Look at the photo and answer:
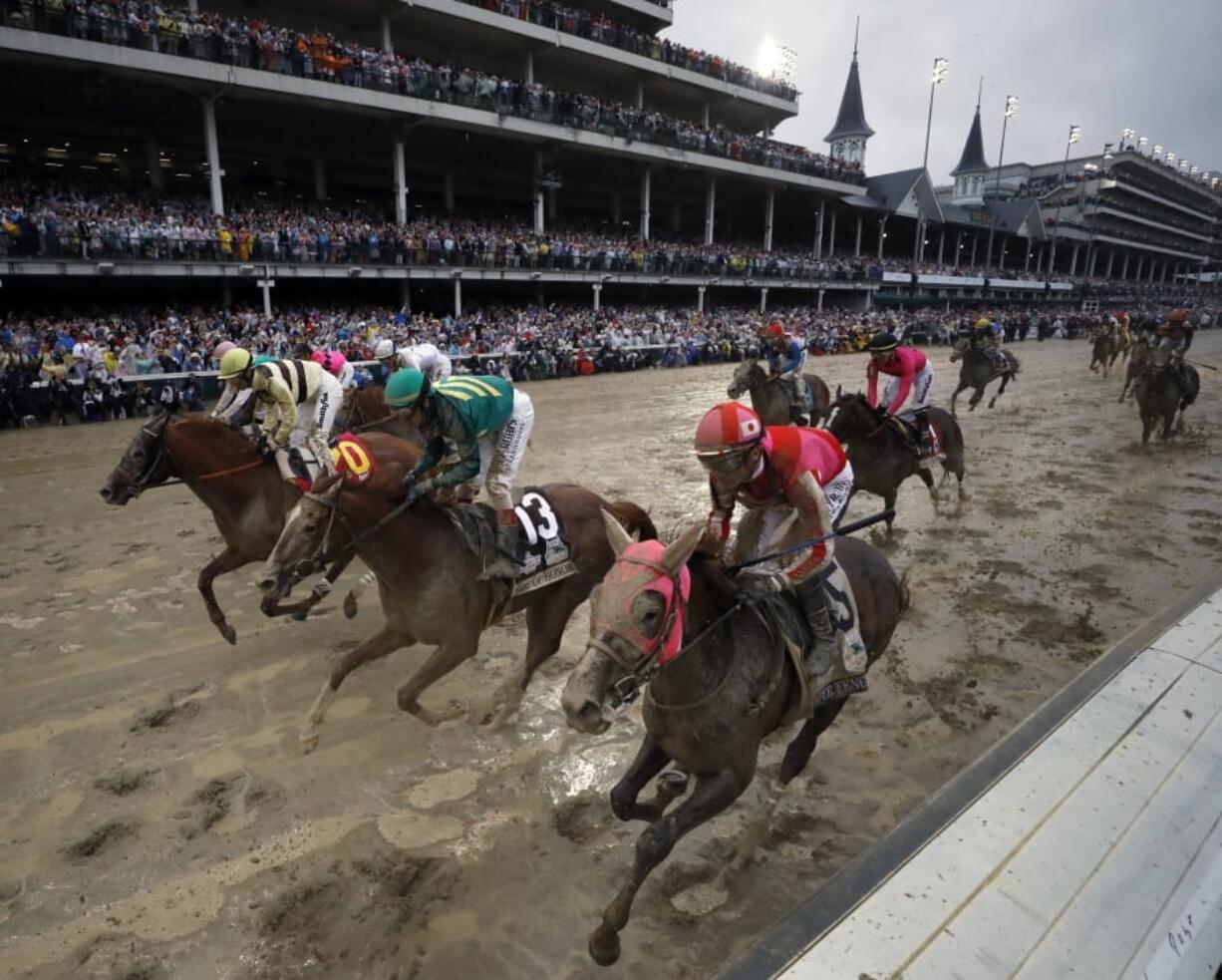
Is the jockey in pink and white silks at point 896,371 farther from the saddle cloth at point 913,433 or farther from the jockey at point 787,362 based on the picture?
the jockey at point 787,362

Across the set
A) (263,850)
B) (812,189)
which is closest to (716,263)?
(812,189)

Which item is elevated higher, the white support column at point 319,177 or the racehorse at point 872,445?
the white support column at point 319,177

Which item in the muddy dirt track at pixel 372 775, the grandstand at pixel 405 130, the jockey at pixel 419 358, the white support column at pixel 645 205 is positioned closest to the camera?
the muddy dirt track at pixel 372 775

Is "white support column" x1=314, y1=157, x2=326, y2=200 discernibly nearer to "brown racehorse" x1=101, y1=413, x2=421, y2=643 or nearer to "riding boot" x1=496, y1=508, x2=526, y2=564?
"brown racehorse" x1=101, y1=413, x2=421, y2=643

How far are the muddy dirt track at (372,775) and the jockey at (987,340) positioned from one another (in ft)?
26.1

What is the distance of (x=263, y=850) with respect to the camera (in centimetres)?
375

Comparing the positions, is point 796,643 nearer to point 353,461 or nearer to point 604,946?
point 604,946

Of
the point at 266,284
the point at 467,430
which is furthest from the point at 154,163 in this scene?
the point at 467,430

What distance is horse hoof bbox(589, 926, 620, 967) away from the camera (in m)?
3.03

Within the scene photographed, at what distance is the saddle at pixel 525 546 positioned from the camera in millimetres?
4668

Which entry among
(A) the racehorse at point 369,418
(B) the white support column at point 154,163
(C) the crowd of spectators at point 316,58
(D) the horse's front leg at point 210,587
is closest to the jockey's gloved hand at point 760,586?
(D) the horse's front leg at point 210,587

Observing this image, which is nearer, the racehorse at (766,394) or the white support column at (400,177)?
the racehorse at (766,394)

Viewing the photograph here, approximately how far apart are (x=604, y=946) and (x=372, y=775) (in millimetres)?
2011

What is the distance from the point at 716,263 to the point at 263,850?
35.9 meters
